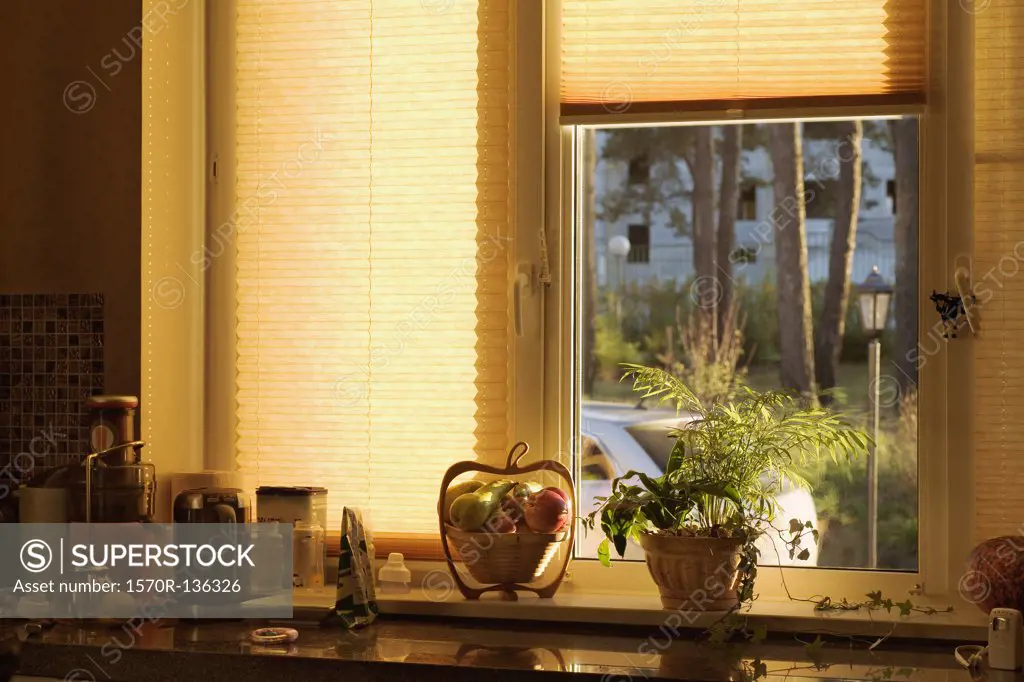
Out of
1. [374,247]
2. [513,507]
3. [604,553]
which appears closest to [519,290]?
[374,247]

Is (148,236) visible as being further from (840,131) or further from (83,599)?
(840,131)

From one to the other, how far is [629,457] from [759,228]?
0.55m

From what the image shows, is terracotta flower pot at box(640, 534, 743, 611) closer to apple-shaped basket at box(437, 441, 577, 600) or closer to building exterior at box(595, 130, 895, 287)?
apple-shaped basket at box(437, 441, 577, 600)

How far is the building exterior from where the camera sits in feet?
7.55

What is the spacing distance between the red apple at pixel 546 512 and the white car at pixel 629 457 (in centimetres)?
16

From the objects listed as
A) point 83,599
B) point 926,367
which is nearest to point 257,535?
point 83,599

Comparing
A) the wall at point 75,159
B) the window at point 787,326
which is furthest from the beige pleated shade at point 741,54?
the wall at point 75,159

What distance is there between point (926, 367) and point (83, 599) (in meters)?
1.63

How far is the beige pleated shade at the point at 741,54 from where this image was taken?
2023 millimetres

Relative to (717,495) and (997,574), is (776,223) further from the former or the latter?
(997,574)

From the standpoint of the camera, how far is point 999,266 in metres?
1.98

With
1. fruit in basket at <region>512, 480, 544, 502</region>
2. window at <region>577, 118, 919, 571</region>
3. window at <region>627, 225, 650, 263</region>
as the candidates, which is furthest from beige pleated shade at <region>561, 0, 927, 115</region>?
fruit in basket at <region>512, 480, 544, 502</region>

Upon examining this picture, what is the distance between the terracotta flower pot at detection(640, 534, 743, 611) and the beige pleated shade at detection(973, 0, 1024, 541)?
1.60ft

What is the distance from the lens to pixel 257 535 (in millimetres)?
1995
